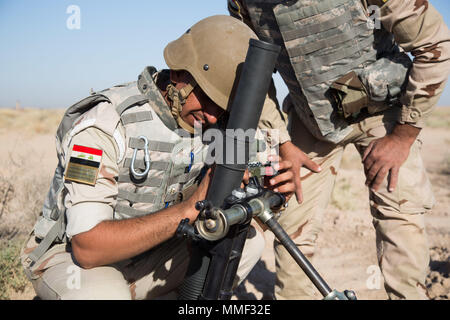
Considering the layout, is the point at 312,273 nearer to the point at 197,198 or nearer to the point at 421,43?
the point at 197,198

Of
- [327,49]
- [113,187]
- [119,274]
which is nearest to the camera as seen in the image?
[113,187]

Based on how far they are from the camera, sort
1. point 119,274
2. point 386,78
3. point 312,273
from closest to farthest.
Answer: point 312,273 → point 119,274 → point 386,78

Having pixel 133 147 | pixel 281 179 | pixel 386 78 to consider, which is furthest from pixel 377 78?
pixel 133 147

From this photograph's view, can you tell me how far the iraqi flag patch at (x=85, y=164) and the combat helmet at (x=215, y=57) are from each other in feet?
1.84

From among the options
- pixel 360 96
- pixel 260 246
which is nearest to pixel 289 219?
pixel 260 246

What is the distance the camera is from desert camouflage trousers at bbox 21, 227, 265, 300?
7.54 feet

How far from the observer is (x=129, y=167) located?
2369mm

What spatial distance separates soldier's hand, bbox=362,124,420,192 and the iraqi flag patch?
1819 millimetres

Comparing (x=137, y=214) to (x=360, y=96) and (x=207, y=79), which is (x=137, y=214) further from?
(x=360, y=96)

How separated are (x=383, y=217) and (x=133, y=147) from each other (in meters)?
1.77

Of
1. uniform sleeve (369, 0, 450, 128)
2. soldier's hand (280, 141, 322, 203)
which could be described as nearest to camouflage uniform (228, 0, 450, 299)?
uniform sleeve (369, 0, 450, 128)

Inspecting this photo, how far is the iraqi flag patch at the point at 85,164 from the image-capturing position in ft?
7.08

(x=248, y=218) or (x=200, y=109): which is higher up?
(x=200, y=109)
